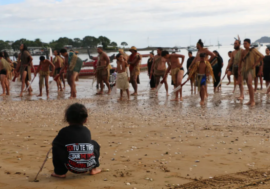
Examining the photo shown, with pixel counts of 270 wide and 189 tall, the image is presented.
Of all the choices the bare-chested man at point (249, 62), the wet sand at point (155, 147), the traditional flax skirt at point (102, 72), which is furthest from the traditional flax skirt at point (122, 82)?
the bare-chested man at point (249, 62)

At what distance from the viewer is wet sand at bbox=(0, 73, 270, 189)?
4.39 m

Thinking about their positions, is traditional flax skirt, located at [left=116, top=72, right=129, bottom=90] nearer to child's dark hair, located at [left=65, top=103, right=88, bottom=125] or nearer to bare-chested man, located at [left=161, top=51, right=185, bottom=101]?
bare-chested man, located at [left=161, top=51, right=185, bottom=101]

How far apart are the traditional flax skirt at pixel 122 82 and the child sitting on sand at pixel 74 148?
8.55 metres

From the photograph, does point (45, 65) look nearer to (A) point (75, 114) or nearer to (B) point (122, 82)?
(B) point (122, 82)

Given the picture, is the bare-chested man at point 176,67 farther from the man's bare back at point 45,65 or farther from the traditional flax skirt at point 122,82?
the man's bare back at point 45,65

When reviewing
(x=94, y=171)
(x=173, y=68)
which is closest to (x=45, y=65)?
(x=173, y=68)

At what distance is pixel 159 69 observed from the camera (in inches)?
594

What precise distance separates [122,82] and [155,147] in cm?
727

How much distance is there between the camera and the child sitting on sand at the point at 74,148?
4414 mm

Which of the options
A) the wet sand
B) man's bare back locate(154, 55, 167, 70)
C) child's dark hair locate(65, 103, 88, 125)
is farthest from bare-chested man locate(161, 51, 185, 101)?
child's dark hair locate(65, 103, 88, 125)

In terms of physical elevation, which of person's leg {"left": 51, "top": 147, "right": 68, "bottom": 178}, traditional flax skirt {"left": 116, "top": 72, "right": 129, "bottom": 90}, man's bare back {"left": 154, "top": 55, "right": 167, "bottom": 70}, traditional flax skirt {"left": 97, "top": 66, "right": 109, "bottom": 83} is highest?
man's bare back {"left": 154, "top": 55, "right": 167, "bottom": 70}

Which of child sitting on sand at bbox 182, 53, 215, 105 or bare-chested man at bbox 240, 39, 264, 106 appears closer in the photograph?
bare-chested man at bbox 240, 39, 264, 106

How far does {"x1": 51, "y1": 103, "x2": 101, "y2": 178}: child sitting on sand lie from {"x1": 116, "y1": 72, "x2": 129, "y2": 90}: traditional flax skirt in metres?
8.55

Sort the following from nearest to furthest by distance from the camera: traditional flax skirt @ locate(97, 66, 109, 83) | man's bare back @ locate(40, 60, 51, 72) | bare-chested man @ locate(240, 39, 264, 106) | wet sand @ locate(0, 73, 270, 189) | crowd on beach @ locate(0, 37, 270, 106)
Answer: wet sand @ locate(0, 73, 270, 189)
bare-chested man @ locate(240, 39, 264, 106)
crowd on beach @ locate(0, 37, 270, 106)
man's bare back @ locate(40, 60, 51, 72)
traditional flax skirt @ locate(97, 66, 109, 83)
